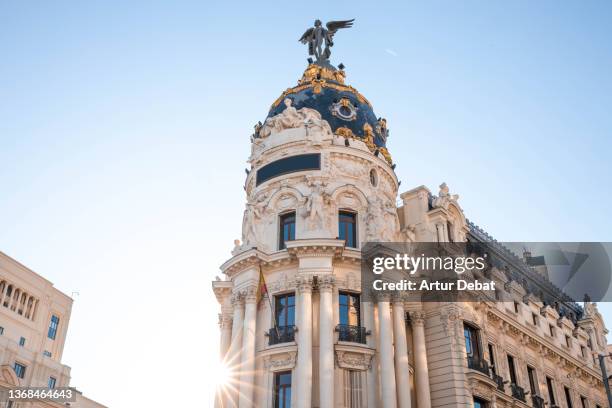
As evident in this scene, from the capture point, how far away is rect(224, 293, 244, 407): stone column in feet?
112

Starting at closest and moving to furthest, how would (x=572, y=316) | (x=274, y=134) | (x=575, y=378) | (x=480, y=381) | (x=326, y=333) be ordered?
(x=326, y=333) → (x=480, y=381) → (x=274, y=134) → (x=575, y=378) → (x=572, y=316)

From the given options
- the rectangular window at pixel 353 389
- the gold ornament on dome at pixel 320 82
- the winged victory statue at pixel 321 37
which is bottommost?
the rectangular window at pixel 353 389

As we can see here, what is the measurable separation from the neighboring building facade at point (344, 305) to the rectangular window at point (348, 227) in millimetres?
65

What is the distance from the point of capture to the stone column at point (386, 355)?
1246 inches

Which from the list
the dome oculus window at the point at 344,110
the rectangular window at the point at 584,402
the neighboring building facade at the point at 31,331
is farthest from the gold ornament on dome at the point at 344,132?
the neighboring building facade at the point at 31,331

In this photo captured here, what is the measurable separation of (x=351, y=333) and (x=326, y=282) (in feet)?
9.75

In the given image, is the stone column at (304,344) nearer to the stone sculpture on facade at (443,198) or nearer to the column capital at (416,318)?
the column capital at (416,318)

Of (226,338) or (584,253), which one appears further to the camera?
(584,253)

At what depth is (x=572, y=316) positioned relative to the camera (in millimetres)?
56750

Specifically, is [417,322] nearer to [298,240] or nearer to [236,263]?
[298,240]

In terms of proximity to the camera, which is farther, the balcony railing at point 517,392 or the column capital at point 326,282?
the balcony railing at point 517,392

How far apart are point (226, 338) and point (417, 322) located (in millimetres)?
11212

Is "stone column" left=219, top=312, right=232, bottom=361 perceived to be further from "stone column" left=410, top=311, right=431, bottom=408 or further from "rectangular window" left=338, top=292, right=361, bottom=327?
"stone column" left=410, top=311, right=431, bottom=408

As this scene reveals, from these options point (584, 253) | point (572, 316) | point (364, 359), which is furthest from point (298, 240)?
point (572, 316)
